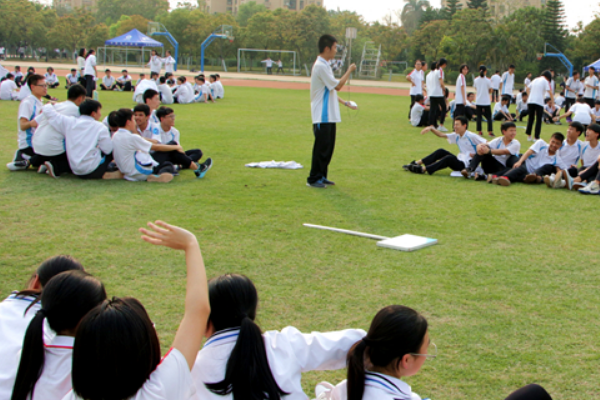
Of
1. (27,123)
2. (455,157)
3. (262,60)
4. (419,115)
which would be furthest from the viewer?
(262,60)

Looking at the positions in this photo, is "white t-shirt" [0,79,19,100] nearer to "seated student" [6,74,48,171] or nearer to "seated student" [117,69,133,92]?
"seated student" [117,69,133,92]

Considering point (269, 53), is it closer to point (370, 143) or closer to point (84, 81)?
point (84, 81)

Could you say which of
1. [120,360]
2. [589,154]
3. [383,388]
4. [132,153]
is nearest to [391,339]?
[383,388]

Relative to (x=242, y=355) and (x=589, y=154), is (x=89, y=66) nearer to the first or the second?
(x=589, y=154)

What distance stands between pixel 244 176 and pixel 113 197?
6.46ft

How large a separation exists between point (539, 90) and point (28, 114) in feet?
33.0

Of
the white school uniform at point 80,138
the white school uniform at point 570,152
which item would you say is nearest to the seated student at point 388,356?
the white school uniform at point 80,138

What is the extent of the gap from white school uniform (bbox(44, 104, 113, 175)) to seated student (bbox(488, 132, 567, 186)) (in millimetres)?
5548

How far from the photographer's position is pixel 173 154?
796 centimetres

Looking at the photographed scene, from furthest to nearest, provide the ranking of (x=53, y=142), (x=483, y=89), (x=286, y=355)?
(x=483, y=89), (x=53, y=142), (x=286, y=355)

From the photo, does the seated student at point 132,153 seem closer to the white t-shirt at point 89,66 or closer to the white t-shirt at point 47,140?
the white t-shirt at point 47,140

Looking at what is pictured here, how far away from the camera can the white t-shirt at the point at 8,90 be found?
702 inches

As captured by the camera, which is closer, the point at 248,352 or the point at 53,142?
the point at 248,352

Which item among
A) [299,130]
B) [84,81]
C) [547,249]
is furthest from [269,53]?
[547,249]
